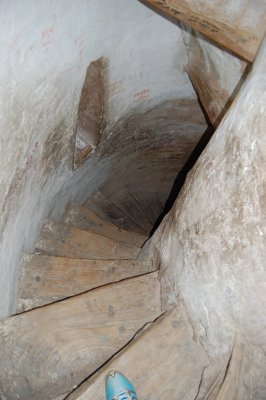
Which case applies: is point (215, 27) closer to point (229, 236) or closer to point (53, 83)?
point (53, 83)

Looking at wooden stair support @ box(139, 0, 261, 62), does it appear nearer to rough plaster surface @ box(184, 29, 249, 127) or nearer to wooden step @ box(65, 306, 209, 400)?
rough plaster surface @ box(184, 29, 249, 127)

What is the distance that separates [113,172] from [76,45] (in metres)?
1.67

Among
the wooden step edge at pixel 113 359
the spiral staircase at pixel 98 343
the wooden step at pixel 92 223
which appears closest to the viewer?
the wooden step edge at pixel 113 359

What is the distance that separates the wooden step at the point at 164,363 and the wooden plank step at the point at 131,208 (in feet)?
7.23

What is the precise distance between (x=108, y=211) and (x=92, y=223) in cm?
60

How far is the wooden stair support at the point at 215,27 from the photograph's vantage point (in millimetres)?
1709

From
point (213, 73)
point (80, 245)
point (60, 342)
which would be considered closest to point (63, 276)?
point (60, 342)

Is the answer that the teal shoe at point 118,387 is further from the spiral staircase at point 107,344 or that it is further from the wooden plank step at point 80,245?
the wooden plank step at point 80,245

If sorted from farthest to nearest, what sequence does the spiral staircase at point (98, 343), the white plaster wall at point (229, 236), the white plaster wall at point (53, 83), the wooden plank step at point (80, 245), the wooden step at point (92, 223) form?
the wooden step at point (92, 223) < the wooden plank step at point (80, 245) < the spiral staircase at point (98, 343) < the white plaster wall at point (53, 83) < the white plaster wall at point (229, 236)

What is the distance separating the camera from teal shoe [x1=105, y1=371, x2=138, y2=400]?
1.63m

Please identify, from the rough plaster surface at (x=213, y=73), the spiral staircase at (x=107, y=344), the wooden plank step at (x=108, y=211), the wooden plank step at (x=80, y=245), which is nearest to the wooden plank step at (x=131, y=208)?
the wooden plank step at (x=108, y=211)

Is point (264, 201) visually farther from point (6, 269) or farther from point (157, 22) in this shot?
point (157, 22)

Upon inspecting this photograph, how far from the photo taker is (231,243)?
61.9 inches

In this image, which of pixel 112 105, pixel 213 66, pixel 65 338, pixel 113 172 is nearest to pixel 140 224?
pixel 113 172
